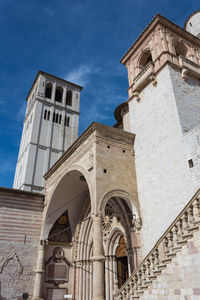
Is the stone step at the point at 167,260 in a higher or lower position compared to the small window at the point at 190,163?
lower

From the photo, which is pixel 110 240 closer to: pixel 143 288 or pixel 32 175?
pixel 143 288

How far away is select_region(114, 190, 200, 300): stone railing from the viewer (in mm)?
6081

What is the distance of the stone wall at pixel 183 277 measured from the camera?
561cm

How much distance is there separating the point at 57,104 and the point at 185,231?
2958cm

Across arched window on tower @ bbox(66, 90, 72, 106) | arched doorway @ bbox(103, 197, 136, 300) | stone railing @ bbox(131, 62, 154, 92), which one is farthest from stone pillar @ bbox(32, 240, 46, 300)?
arched window on tower @ bbox(66, 90, 72, 106)

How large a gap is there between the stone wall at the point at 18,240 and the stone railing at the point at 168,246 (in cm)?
758

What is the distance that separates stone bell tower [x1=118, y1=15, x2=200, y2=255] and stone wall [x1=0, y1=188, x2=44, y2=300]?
7.24 meters

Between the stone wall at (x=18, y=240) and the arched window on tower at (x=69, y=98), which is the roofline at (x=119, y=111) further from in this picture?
the arched window on tower at (x=69, y=98)

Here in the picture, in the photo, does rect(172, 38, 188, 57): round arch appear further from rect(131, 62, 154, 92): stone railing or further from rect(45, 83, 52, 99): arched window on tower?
rect(45, 83, 52, 99): arched window on tower

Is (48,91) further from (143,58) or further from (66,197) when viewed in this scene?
(66,197)

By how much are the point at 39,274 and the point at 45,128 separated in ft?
66.9

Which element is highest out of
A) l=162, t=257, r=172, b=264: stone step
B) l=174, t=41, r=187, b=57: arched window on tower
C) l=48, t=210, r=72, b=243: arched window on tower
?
l=174, t=41, r=187, b=57: arched window on tower

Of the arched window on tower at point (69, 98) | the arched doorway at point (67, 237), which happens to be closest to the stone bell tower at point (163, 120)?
the arched doorway at point (67, 237)

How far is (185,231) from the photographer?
6.20 m
